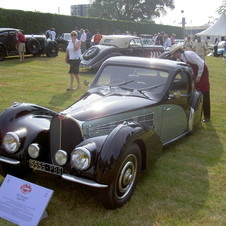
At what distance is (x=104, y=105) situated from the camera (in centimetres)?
403

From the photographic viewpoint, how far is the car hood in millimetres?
3775

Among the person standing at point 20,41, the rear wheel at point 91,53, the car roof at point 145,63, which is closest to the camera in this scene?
the car roof at point 145,63

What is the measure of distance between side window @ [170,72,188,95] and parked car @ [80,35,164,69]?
26.7ft

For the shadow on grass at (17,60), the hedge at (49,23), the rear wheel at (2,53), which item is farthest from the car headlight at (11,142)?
the hedge at (49,23)

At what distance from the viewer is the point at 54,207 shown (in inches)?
131

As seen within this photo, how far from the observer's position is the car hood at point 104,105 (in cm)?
378

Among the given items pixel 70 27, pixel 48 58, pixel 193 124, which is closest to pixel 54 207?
pixel 193 124

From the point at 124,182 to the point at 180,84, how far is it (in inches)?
92.3

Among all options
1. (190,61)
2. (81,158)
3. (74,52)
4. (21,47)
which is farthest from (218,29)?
(81,158)

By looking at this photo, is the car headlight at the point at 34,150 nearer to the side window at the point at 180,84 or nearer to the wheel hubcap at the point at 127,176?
the wheel hubcap at the point at 127,176

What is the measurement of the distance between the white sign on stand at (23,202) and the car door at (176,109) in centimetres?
232

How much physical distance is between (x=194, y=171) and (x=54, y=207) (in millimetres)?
2102

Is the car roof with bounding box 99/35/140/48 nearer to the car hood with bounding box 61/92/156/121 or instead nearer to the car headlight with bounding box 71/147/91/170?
the car hood with bounding box 61/92/156/121

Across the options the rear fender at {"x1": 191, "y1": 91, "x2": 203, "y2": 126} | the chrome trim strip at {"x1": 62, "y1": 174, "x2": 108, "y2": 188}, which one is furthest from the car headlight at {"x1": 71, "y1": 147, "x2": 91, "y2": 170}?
the rear fender at {"x1": 191, "y1": 91, "x2": 203, "y2": 126}
